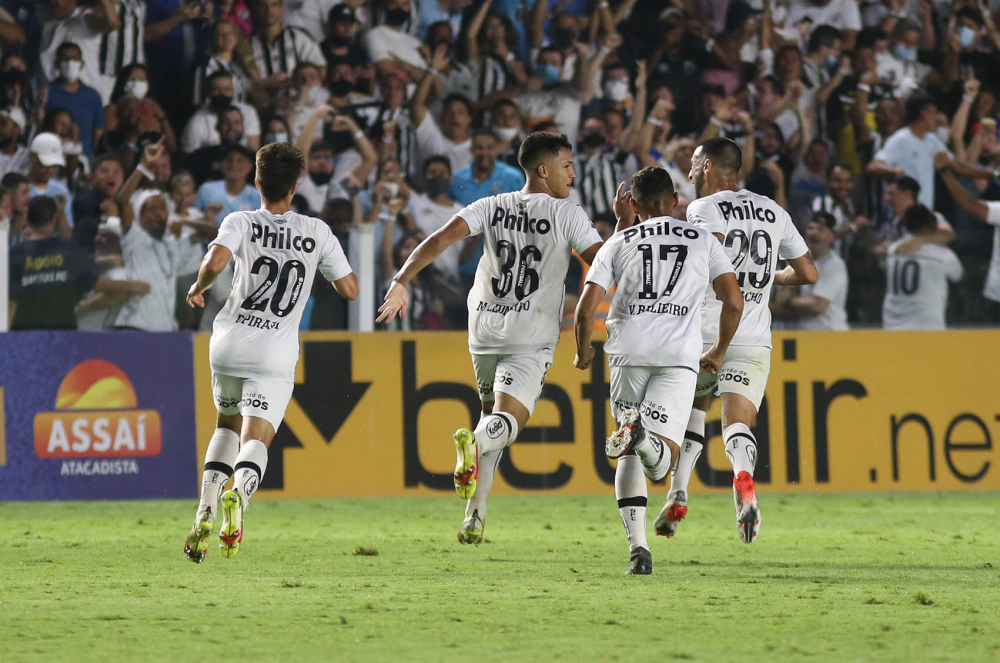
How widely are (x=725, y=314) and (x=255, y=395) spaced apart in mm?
2302

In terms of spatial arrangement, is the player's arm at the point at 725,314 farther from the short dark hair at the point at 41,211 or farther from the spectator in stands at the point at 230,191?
the short dark hair at the point at 41,211

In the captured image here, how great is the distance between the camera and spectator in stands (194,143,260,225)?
1197 cm

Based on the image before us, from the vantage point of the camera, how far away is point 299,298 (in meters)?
6.84

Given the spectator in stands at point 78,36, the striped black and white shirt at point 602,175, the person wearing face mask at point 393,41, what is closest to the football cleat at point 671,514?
the striped black and white shirt at point 602,175

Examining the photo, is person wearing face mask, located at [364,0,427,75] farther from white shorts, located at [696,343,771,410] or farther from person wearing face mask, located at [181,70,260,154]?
white shorts, located at [696,343,771,410]

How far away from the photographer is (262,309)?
6.75 meters

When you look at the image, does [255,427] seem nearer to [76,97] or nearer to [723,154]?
[723,154]

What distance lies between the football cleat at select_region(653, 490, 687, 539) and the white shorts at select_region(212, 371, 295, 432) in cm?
210

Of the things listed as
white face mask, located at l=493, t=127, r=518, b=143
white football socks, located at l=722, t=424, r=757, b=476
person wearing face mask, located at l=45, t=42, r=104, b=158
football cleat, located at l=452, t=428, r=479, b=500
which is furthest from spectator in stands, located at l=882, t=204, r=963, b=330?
person wearing face mask, located at l=45, t=42, r=104, b=158

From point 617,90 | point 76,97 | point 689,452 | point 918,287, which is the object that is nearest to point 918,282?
point 918,287

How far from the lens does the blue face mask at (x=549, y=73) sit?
1422cm

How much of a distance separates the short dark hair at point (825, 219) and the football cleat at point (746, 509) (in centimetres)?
624

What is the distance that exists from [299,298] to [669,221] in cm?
184

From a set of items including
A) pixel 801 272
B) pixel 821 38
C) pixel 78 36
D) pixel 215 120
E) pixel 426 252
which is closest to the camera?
pixel 426 252
